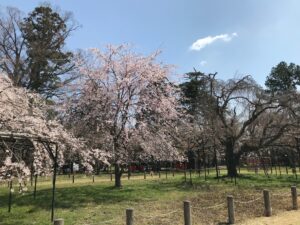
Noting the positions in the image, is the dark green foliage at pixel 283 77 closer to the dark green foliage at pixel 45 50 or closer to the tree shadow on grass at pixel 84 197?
the dark green foliage at pixel 45 50

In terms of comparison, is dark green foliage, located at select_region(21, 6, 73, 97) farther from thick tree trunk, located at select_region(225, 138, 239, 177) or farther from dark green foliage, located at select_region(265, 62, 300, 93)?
dark green foliage, located at select_region(265, 62, 300, 93)

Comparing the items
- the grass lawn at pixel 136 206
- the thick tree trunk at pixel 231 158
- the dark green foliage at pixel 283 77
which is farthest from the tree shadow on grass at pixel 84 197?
the dark green foliage at pixel 283 77

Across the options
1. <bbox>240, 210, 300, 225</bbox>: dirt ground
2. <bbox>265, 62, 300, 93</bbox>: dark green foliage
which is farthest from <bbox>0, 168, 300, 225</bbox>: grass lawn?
<bbox>265, 62, 300, 93</bbox>: dark green foliage

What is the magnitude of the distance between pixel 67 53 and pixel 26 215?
95.3 ft

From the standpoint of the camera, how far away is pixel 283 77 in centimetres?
8056

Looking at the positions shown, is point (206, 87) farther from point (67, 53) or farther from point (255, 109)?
point (67, 53)

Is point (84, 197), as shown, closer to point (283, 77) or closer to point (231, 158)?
point (231, 158)

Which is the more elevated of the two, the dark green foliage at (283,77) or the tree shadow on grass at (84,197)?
the dark green foliage at (283,77)

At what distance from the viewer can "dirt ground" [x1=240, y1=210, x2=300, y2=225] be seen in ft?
41.6

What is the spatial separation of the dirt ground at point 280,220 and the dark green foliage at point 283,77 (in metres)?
68.5

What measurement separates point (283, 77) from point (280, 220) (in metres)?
72.1

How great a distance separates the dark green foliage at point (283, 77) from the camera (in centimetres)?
7950

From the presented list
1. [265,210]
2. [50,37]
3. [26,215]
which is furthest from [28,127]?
[50,37]

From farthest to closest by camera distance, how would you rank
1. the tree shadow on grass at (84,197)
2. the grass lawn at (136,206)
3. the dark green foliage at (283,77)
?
the dark green foliage at (283,77) → the tree shadow on grass at (84,197) → the grass lawn at (136,206)
